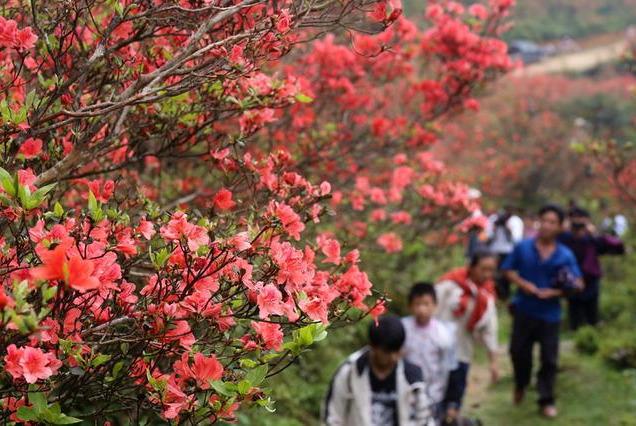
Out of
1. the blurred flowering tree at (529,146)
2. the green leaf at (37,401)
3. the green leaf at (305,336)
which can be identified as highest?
the green leaf at (37,401)

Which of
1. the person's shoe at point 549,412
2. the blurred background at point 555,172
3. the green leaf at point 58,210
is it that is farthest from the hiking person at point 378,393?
the person's shoe at point 549,412

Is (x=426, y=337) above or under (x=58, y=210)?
under

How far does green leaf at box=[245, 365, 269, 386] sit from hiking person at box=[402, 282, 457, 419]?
2.78 metres

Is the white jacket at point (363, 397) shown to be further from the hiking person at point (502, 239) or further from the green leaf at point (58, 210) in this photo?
the hiking person at point (502, 239)

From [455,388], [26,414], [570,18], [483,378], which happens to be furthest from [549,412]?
[570,18]

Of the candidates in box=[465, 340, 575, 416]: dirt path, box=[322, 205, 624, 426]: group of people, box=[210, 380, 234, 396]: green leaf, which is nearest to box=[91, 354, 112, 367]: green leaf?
box=[210, 380, 234, 396]: green leaf

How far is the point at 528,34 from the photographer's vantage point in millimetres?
37375

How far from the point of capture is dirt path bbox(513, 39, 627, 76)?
102 feet

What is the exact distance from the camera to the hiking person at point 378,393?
3.61 metres

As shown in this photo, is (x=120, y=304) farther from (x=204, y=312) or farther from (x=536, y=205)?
(x=536, y=205)

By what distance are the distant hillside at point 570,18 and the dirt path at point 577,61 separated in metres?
2.30

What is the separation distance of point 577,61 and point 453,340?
106ft

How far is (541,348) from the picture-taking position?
Result: 5.74 metres

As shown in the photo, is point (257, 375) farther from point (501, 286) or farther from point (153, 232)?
point (501, 286)
